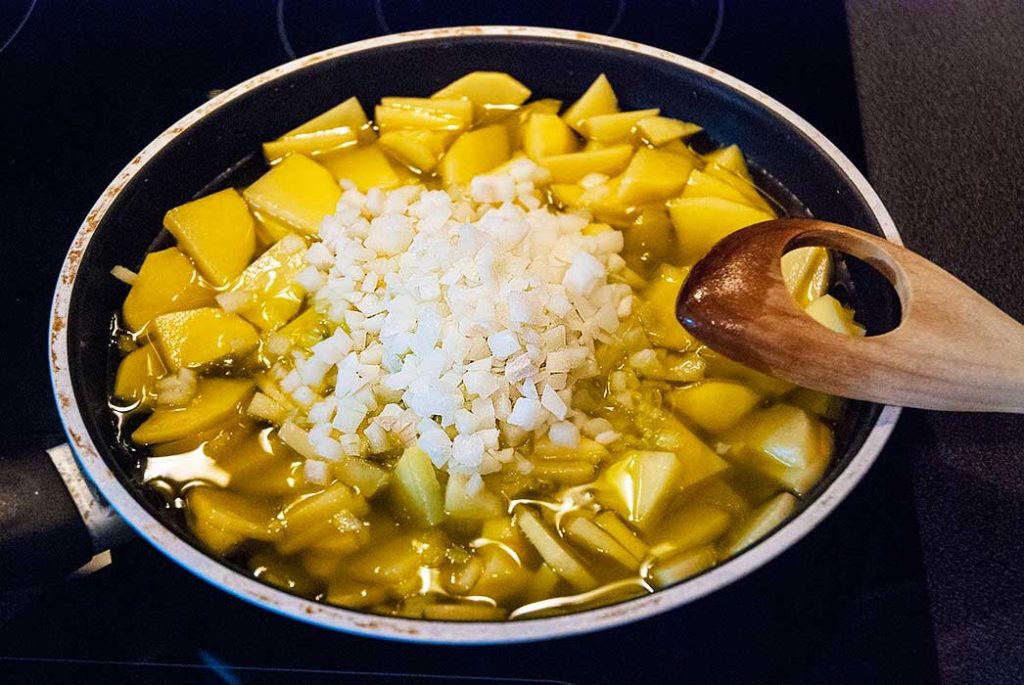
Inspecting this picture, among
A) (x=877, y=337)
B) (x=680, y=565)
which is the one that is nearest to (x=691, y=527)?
(x=680, y=565)

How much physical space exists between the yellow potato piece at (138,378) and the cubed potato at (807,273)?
843 mm

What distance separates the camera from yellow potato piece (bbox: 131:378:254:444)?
102cm

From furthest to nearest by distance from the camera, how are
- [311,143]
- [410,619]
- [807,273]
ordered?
[311,143]
[807,273]
[410,619]

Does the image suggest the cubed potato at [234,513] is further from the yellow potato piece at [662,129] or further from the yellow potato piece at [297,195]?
the yellow potato piece at [662,129]

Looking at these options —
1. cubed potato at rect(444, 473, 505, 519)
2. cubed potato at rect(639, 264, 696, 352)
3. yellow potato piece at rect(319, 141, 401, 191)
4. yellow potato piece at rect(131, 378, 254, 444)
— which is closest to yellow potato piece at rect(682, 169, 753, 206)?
cubed potato at rect(639, 264, 696, 352)

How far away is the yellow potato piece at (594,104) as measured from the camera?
1.33 m

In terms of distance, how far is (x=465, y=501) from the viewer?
0.96 m

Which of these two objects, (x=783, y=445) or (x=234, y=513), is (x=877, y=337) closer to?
(x=783, y=445)

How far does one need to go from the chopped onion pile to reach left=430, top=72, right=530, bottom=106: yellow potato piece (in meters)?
0.24

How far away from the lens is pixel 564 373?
104 cm

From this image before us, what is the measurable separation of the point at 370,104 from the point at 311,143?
124 millimetres

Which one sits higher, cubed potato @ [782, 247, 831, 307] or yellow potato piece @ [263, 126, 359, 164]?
yellow potato piece @ [263, 126, 359, 164]

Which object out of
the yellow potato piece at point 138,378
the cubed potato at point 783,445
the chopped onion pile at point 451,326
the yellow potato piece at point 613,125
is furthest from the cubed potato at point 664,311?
the yellow potato piece at point 138,378

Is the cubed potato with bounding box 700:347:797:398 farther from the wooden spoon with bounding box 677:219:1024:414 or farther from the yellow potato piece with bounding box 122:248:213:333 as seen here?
the yellow potato piece with bounding box 122:248:213:333
